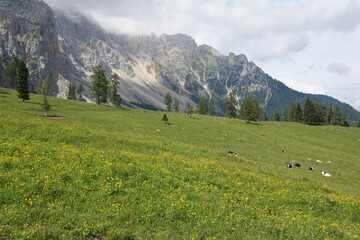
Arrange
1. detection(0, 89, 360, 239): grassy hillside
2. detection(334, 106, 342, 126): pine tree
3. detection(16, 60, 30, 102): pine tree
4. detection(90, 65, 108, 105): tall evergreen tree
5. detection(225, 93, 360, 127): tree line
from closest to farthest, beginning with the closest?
detection(0, 89, 360, 239): grassy hillside
detection(16, 60, 30, 102): pine tree
detection(90, 65, 108, 105): tall evergreen tree
detection(225, 93, 360, 127): tree line
detection(334, 106, 342, 126): pine tree

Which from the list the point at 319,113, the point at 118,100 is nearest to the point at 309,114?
the point at 319,113

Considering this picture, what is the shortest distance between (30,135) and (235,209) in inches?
743

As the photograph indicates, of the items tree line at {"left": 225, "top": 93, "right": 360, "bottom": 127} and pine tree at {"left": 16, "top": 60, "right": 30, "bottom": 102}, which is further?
tree line at {"left": 225, "top": 93, "right": 360, "bottom": 127}

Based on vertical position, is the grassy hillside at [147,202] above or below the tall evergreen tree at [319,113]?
below

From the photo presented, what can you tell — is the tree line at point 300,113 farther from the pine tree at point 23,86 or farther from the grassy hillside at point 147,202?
the pine tree at point 23,86

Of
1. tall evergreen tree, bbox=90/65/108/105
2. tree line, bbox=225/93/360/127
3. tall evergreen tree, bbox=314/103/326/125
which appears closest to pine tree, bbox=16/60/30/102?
tall evergreen tree, bbox=90/65/108/105

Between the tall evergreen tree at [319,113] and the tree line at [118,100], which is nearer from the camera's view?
the tree line at [118,100]

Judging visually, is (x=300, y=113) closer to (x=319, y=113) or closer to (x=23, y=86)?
(x=319, y=113)

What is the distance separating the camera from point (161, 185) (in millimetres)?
11445

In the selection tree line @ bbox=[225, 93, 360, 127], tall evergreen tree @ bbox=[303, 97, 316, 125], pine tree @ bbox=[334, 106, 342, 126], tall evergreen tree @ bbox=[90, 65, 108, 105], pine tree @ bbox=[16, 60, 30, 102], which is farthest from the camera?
pine tree @ bbox=[334, 106, 342, 126]

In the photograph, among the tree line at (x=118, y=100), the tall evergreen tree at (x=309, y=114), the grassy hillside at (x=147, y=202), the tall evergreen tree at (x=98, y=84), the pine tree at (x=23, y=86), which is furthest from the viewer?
the tall evergreen tree at (x=309, y=114)

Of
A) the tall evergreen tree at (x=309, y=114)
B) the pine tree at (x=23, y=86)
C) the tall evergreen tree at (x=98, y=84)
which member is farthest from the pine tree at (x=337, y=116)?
the pine tree at (x=23, y=86)

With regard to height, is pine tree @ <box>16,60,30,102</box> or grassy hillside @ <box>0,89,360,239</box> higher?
pine tree @ <box>16,60,30,102</box>

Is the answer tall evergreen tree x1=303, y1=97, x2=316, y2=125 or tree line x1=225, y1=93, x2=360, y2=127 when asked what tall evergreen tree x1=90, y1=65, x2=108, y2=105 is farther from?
tall evergreen tree x1=303, y1=97, x2=316, y2=125
